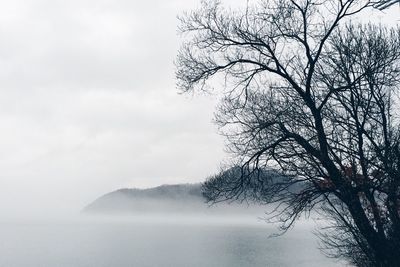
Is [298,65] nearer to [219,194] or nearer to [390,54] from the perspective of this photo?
[390,54]

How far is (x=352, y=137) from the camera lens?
512 inches

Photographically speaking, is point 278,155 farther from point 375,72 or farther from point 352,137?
point 375,72

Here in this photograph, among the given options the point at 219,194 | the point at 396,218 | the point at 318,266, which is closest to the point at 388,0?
the point at 396,218

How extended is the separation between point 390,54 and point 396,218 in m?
4.74

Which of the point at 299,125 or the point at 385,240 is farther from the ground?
the point at 299,125

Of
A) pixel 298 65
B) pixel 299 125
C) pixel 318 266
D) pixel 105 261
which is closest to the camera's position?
pixel 299 125

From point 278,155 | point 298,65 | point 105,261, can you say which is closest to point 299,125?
point 278,155

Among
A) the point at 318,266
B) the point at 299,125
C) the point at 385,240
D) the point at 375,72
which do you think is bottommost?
the point at 318,266

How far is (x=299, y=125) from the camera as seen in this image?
42.7ft

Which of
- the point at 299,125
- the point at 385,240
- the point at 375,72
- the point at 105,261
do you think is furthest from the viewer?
the point at 105,261

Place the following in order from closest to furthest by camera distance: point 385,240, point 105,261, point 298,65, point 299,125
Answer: point 385,240, point 299,125, point 298,65, point 105,261

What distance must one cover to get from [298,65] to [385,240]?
592 centimetres

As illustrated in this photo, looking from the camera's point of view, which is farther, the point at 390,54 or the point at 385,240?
the point at 390,54

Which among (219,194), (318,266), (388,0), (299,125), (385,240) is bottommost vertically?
(318,266)
